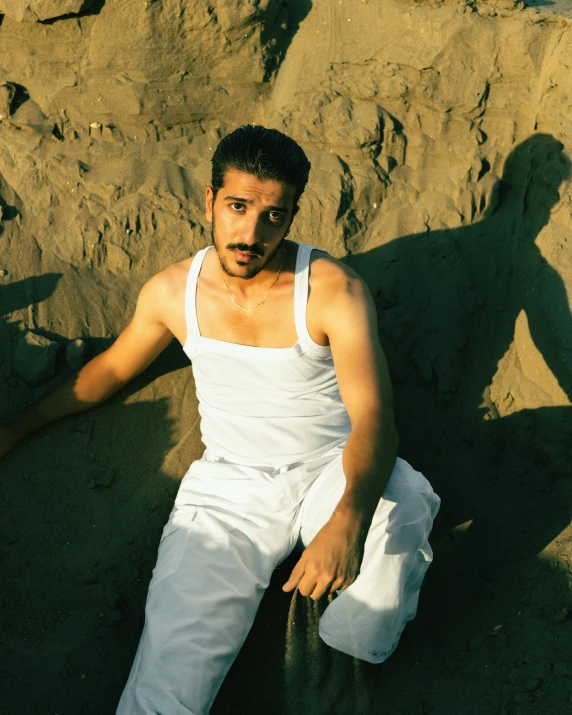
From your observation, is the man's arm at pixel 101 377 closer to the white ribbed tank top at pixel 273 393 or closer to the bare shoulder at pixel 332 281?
the white ribbed tank top at pixel 273 393

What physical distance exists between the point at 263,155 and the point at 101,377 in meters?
1.18

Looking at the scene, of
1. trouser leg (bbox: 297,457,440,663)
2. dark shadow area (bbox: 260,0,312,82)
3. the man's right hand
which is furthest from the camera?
dark shadow area (bbox: 260,0,312,82)

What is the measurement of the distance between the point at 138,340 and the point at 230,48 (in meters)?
1.67

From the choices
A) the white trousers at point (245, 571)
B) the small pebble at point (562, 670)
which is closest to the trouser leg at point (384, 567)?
the white trousers at point (245, 571)

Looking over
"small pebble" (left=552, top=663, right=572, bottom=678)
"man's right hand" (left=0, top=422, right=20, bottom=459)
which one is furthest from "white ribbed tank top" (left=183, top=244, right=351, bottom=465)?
"small pebble" (left=552, top=663, right=572, bottom=678)

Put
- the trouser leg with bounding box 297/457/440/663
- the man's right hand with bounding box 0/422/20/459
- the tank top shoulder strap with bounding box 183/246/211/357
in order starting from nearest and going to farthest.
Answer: the trouser leg with bounding box 297/457/440/663 → the tank top shoulder strap with bounding box 183/246/211/357 → the man's right hand with bounding box 0/422/20/459

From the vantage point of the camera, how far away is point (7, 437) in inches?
127

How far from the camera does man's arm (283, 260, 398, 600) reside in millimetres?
2367

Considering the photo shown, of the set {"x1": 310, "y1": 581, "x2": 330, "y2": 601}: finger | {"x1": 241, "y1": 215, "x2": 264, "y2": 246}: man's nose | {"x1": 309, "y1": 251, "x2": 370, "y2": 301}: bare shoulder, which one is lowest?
{"x1": 310, "y1": 581, "x2": 330, "y2": 601}: finger

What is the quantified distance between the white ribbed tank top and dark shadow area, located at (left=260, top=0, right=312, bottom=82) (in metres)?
1.49

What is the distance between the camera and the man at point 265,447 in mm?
2635

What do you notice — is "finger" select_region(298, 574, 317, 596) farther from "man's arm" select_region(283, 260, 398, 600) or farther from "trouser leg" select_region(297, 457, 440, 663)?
"trouser leg" select_region(297, 457, 440, 663)

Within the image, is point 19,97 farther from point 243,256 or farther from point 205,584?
point 205,584

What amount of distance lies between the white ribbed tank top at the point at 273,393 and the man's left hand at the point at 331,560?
59 centimetres
